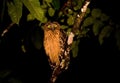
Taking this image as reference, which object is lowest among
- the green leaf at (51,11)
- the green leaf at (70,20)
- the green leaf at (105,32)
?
the green leaf at (105,32)

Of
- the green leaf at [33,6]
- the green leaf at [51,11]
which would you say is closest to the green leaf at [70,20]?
the green leaf at [51,11]

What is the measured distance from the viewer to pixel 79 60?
329cm

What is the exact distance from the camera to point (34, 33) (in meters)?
2.06

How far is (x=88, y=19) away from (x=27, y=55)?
1.13 metres

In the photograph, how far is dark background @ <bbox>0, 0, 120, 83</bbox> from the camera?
2.88 meters

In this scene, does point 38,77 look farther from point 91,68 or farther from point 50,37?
point 50,37

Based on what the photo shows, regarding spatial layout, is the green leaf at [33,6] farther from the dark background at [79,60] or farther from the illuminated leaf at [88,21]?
the dark background at [79,60]

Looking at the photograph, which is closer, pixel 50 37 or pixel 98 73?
pixel 50 37

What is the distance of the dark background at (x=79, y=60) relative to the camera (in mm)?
2883

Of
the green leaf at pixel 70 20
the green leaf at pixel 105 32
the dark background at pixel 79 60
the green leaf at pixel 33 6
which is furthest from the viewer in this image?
the dark background at pixel 79 60

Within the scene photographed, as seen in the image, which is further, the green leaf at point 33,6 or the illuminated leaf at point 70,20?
the illuminated leaf at point 70,20

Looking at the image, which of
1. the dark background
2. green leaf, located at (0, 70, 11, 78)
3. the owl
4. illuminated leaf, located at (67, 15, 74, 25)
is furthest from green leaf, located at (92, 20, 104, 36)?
green leaf, located at (0, 70, 11, 78)

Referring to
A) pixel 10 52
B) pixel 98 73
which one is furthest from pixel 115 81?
pixel 10 52

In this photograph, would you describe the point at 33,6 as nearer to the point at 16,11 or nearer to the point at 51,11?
the point at 16,11
